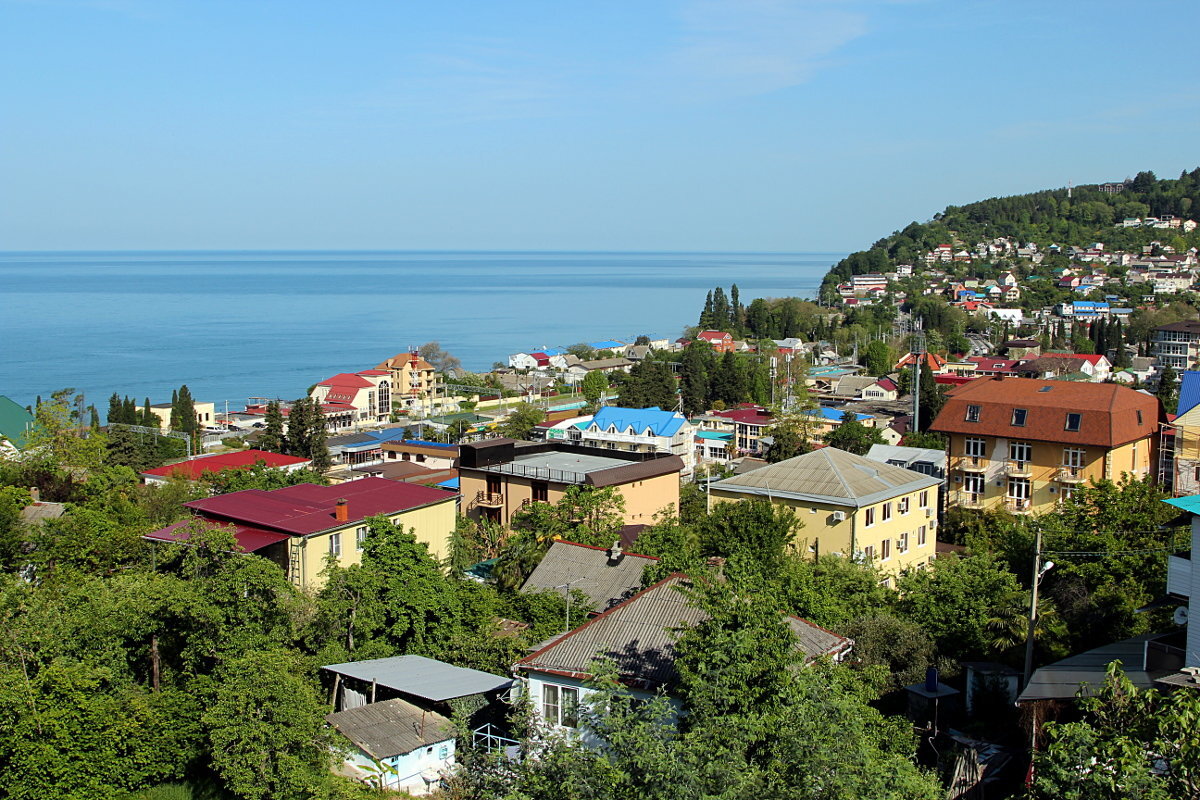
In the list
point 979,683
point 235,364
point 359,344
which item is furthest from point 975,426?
point 359,344

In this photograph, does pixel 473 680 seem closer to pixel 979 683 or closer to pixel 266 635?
pixel 266 635

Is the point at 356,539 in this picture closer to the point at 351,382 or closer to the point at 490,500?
the point at 490,500

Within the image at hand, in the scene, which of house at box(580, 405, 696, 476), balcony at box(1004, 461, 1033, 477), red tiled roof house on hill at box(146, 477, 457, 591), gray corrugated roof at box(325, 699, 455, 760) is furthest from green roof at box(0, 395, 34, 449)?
balcony at box(1004, 461, 1033, 477)

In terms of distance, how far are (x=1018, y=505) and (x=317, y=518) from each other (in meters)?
14.9

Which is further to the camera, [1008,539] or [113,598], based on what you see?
[1008,539]

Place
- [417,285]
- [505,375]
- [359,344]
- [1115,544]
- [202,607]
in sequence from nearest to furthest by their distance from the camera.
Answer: [202,607] → [1115,544] → [505,375] → [359,344] → [417,285]

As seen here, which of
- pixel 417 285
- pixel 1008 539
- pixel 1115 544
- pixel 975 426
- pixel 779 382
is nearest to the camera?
pixel 1115 544

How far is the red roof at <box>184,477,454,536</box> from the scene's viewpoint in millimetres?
14945

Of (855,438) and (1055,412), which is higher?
(1055,412)

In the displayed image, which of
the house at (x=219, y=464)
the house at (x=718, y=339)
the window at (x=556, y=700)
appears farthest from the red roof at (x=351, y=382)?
the window at (x=556, y=700)

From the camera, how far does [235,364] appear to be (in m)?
75.8

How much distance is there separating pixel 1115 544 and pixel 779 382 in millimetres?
41668

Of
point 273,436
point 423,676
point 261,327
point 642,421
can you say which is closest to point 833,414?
point 642,421

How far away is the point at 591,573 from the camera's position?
13.4m
